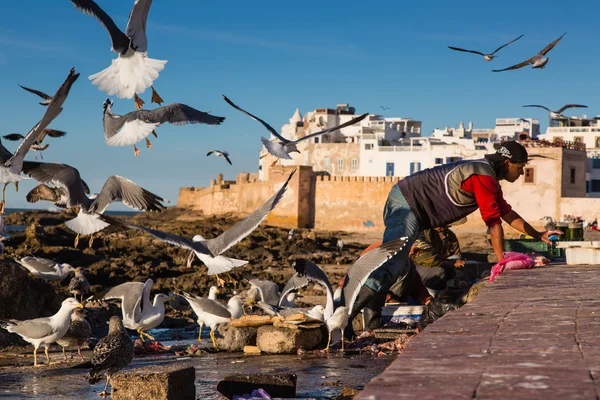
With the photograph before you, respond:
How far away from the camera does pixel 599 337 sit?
354cm

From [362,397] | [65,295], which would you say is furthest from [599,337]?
[65,295]

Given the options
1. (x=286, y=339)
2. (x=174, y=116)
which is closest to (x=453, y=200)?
(x=286, y=339)

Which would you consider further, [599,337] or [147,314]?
[147,314]

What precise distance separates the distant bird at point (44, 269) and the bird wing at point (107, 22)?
16.1 ft

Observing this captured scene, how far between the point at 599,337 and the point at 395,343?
12.6 ft

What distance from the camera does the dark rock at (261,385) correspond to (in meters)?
5.33

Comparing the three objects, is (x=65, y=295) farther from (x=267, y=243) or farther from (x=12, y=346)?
(x=267, y=243)

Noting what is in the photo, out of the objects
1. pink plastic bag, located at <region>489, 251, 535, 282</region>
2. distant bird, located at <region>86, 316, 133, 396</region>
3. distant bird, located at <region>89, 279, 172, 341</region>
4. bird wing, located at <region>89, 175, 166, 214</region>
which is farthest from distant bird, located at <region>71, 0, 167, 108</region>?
pink plastic bag, located at <region>489, 251, 535, 282</region>

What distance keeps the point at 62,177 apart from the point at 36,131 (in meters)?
1.80

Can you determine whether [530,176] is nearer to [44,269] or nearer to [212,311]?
[44,269]

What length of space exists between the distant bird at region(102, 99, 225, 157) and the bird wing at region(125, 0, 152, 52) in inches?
24.2

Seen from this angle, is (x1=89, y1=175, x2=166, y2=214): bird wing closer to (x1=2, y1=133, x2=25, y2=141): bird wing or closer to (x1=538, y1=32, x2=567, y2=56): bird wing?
(x1=2, y1=133, x2=25, y2=141): bird wing

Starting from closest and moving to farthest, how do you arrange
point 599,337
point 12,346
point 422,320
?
point 599,337, point 422,320, point 12,346

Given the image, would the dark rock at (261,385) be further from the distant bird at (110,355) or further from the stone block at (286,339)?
the stone block at (286,339)
